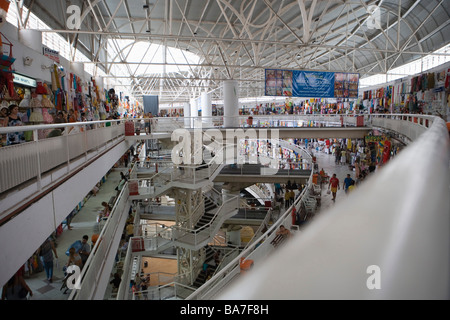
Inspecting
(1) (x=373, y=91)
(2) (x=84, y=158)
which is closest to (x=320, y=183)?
(1) (x=373, y=91)

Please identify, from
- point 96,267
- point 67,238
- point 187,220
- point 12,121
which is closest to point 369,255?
point 96,267

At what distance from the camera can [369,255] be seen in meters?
0.59

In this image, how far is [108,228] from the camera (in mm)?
10242

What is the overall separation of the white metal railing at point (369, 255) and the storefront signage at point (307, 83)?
21414mm

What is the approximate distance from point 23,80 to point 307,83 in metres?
17.0

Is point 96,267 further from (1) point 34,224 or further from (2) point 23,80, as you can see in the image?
(2) point 23,80

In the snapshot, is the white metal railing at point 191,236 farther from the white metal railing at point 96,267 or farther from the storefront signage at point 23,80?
the storefront signage at point 23,80

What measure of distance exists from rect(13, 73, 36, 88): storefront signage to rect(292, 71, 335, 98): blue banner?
15.7 metres

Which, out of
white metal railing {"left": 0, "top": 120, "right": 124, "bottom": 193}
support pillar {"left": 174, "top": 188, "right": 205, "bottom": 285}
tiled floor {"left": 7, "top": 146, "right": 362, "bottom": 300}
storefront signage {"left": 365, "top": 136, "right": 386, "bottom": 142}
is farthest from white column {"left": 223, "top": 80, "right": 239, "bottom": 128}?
white metal railing {"left": 0, "top": 120, "right": 124, "bottom": 193}

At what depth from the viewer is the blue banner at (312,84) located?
21750mm

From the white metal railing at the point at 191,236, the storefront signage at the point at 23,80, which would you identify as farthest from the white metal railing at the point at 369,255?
the white metal railing at the point at 191,236

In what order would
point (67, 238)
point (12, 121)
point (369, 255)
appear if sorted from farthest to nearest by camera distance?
point (67, 238) < point (12, 121) < point (369, 255)

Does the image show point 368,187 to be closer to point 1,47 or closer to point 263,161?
point 1,47

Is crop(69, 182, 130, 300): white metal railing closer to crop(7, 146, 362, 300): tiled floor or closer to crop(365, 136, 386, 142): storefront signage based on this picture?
crop(7, 146, 362, 300): tiled floor
